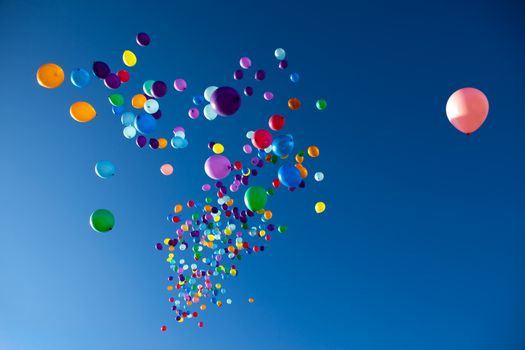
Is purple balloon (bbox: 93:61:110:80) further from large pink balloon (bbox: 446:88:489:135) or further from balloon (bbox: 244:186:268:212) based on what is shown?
large pink balloon (bbox: 446:88:489:135)

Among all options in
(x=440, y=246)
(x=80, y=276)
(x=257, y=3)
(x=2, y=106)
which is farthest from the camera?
(x=80, y=276)

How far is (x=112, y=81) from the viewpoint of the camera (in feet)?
9.07

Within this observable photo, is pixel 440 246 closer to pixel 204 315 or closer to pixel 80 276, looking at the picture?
pixel 204 315

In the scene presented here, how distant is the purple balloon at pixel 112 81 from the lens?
9.00 feet

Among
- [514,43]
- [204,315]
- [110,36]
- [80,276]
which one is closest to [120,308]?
[80,276]

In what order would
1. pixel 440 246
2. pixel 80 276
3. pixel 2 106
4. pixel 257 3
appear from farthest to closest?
pixel 80 276
pixel 440 246
pixel 2 106
pixel 257 3

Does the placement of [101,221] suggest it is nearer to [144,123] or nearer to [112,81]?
[144,123]

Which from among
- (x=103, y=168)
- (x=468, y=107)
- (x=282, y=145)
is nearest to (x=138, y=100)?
(x=103, y=168)

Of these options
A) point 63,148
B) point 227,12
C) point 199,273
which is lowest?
point 199,273

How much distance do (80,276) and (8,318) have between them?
120 centimetres

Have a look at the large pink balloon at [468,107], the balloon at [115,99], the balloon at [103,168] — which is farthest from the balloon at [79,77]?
the large pink balloon at [468,107]

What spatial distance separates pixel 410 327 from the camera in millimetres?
4523

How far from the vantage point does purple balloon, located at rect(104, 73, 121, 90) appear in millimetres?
2744

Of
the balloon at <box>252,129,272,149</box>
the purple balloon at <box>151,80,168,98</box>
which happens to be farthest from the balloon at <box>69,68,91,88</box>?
the balloon at <box>252,129,272,149</box>
